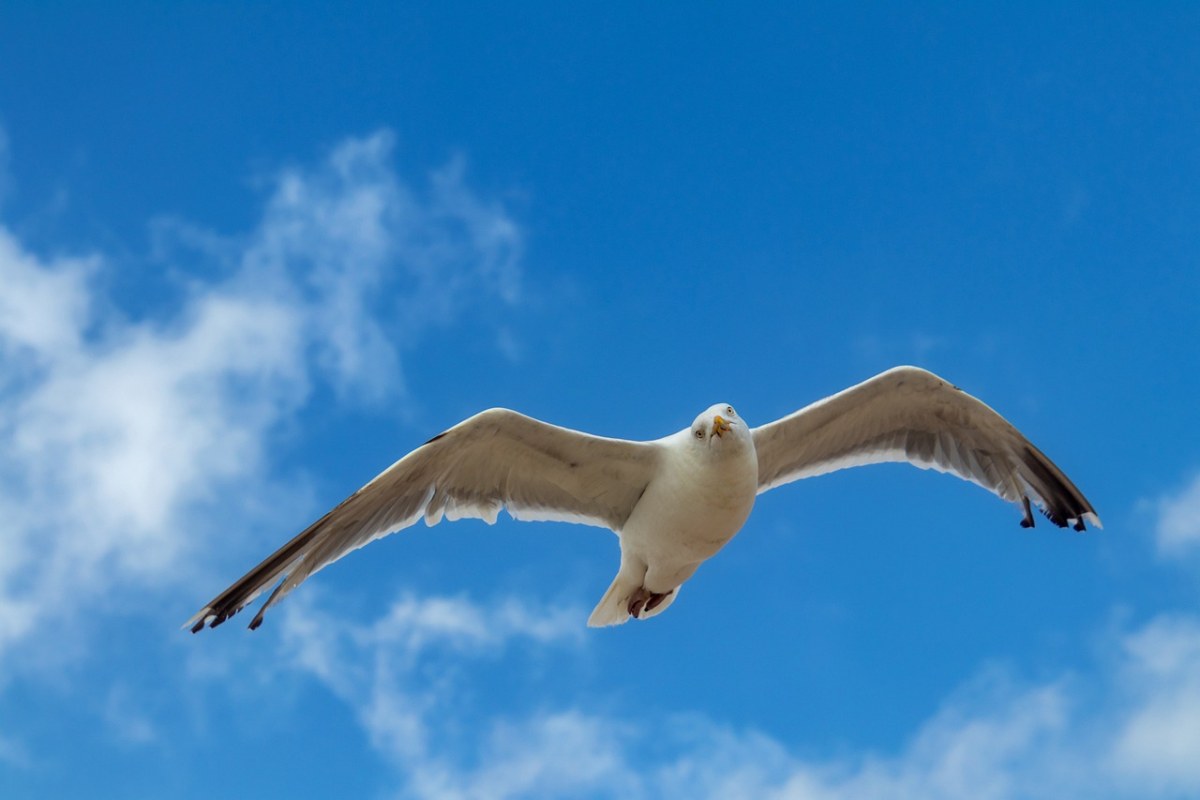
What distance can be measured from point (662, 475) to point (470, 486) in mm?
1761

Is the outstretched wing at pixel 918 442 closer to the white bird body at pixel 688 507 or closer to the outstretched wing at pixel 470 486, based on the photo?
the white bird body at pixel 688 507

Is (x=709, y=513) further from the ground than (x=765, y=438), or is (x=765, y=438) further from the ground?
(x=765, y=438)

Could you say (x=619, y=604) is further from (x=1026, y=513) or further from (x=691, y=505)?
A: (x=1026, y=513)

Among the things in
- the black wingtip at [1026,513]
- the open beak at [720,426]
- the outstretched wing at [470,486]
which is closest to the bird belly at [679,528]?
the outstretched wing at [470,486]

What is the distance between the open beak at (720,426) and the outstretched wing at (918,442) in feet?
3.75

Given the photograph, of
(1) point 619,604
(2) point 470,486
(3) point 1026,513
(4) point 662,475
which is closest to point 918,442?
(3) point 1026,513

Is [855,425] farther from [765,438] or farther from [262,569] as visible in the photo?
[262,569]

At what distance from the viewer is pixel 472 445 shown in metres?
11.9

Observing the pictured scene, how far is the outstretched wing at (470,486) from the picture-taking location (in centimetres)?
1190

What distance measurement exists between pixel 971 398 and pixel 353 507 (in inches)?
229

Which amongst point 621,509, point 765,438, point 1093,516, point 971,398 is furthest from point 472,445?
point 1093,516

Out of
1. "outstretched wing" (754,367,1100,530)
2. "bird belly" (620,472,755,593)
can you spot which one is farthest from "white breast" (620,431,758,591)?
"outstretched wing" (754,367,1100,530)

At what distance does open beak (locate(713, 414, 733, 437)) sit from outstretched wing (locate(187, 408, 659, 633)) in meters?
0.89

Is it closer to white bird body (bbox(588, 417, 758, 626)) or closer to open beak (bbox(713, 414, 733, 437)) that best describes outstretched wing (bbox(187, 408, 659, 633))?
white bird body (bbox(588, 417, 758, 626))
